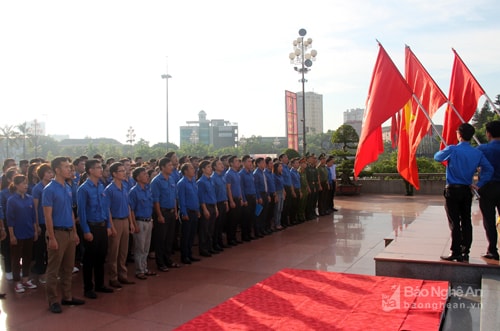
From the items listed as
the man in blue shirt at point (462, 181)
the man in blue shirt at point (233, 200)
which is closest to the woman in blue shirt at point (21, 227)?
the man in blue shirt at point (233, 200)

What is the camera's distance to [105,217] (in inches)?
211

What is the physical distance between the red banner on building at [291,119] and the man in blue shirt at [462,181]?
15.6 meters

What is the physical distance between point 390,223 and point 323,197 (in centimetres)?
227

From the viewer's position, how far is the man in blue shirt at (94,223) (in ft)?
17.2

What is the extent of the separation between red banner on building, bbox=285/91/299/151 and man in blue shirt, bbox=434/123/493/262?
15573 mm

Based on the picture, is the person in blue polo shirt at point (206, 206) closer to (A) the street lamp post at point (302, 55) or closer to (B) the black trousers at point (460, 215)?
(B) the black trousers at point (460, 215)

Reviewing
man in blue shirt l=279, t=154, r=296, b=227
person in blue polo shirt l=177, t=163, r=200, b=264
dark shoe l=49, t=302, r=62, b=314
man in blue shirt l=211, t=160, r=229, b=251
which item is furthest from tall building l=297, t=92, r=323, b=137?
dark shoe l=49, t=302, r=62, b=314

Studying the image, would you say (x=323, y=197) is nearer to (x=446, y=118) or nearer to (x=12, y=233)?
(x=446, y=118)

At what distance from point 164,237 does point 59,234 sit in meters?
1.86

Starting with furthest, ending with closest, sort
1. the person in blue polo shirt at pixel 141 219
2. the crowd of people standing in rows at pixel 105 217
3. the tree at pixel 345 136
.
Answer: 1. the tree at pixel 345 136
2. the person in blue polo shirt at pixel 141 219
3. the crowd of people standing in rows at pixel 105 217

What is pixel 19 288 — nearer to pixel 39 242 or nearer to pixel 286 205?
pixel 39 242

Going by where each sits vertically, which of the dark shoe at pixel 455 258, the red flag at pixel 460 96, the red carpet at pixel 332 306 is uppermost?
the red flag at pixel 460 96

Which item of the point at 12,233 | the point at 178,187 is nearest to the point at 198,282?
the point at 178,187

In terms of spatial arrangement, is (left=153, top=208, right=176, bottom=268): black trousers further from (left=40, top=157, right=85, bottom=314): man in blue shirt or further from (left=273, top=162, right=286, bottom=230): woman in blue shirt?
(left=273, top=162, right=286, bottom=230): woman in blue shirt
